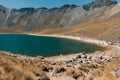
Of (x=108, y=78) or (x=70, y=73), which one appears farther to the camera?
(x=70, y=73)

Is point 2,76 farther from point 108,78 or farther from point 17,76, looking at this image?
point 108,78

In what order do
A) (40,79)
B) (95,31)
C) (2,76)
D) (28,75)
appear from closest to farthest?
(2,76) < (28,75) < (40,79) < (95,31)

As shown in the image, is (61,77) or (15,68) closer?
(15,68)

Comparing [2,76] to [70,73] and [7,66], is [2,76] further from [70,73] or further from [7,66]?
[70,73]

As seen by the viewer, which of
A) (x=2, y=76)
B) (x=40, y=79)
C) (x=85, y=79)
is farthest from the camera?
(x=85, y=79)

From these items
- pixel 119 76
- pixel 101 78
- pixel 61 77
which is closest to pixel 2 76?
pixel 61 77

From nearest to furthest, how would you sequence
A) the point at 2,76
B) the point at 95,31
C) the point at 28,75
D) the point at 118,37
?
the point at 2,76 → the point at 28,75 → the point at 118,37 → the point at 95,31

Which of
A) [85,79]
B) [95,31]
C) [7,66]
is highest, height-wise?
[95,31]

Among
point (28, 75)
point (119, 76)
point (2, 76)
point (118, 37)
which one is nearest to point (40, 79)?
point (28, 75)

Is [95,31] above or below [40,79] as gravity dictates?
above
